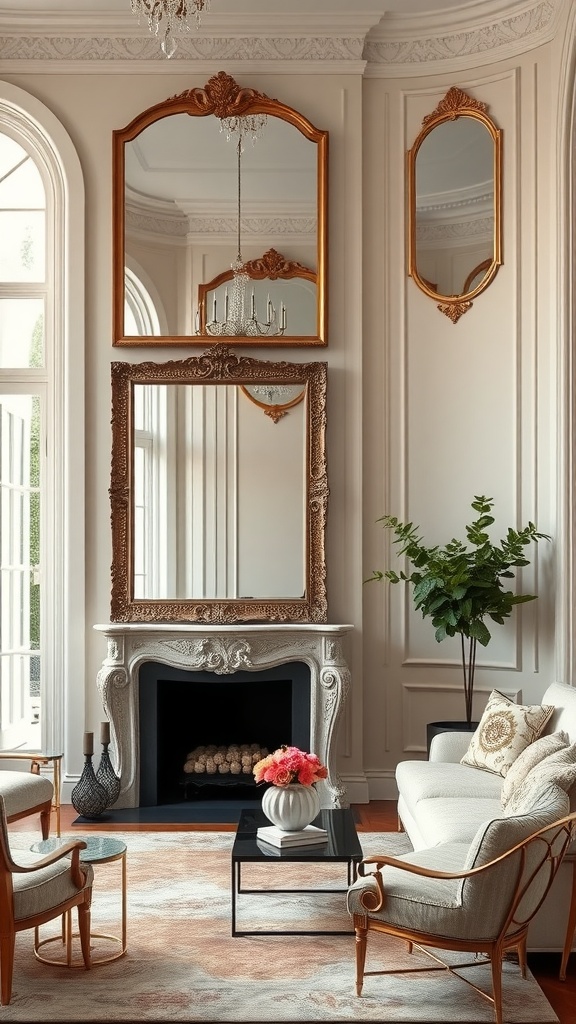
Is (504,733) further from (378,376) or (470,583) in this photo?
(378,376)

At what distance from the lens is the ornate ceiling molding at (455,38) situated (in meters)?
6.00

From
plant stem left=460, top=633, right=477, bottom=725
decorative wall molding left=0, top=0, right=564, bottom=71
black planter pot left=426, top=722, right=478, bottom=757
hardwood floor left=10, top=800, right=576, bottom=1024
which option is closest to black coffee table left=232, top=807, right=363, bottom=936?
hardwood floor left=10, top=800, right=576, bottom=1024

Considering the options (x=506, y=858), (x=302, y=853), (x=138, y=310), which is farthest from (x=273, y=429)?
(x=506, y=858)

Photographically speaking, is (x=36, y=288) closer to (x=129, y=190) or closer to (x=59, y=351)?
(x=59, y=351)

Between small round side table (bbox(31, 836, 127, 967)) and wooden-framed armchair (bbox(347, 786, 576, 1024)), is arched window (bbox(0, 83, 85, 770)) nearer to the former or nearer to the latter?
small round side table (bbox(31, 836, 127, 967))

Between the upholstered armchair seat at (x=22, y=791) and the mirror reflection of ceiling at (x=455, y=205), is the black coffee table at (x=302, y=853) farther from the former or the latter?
the mirror reflection of ceiling at (x=455, y=205)

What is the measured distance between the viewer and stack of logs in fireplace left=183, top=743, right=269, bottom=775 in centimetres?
626

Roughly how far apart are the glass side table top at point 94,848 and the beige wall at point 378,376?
2.43 meters

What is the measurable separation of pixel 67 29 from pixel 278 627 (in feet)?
12.5

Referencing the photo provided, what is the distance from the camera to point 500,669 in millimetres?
6109

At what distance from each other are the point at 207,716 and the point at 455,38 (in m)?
4.43

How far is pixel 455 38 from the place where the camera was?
624 centimetres

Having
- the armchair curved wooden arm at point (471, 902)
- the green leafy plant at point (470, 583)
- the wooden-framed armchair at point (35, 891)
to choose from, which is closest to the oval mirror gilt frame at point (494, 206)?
the green leafy plant at point (470, 583)

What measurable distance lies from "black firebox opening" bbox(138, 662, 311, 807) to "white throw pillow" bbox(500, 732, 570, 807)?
2.10 meters
